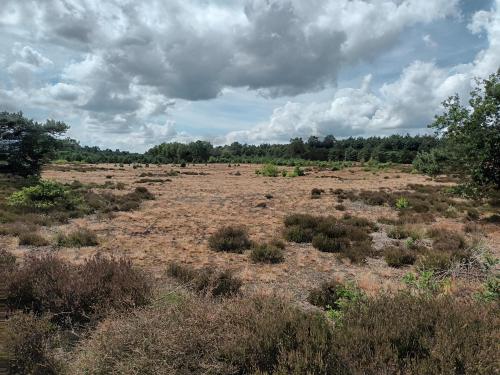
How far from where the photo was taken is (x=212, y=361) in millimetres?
4020

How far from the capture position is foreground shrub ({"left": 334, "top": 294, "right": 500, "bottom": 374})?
339 centimetres

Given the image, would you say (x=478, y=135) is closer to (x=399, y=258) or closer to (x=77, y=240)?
(x=399, y=258)

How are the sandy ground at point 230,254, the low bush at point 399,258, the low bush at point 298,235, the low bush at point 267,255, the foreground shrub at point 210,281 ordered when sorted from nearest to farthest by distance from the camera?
the foreground shrub at point 210,281 → the sandy ground at point 230,254 → the low bush at point 399,258 → the low bush at point 267,255 → the low bush at point 298,235

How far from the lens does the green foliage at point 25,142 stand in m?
23.3

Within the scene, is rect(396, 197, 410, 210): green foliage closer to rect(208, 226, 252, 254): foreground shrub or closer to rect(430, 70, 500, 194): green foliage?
rect(430, 70, 500, 194): green foliage

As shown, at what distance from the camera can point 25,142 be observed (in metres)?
23.8

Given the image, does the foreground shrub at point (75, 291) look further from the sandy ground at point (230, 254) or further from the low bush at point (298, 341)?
the sandy ground at point (230, 254)

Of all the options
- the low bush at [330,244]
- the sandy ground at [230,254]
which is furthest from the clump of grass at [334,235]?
the sandy ground at [230,254]

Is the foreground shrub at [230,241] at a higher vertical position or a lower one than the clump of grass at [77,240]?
lower

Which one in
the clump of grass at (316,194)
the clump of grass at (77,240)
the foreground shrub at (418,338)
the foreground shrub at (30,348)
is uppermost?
the foreground shrub at (418,338)

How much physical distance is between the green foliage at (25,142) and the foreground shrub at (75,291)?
779 inches

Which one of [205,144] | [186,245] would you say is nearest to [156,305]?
[186,245]

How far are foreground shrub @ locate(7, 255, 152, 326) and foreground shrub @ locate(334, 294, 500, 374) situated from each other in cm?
320

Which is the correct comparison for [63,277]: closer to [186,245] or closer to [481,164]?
[186,245]
